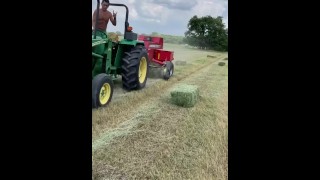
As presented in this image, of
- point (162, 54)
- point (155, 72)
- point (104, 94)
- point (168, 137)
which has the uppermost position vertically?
point (162, 54)

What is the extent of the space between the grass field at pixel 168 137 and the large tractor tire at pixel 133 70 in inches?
25.8

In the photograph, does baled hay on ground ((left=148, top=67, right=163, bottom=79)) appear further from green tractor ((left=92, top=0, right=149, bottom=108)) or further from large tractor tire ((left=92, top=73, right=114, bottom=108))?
large tractor tire ((left=92, top=73, right=114, bottom=108))

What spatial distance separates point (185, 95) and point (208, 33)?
0.51 meters

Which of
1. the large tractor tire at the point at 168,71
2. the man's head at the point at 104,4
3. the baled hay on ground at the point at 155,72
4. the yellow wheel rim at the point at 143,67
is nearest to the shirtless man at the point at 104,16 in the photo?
A: the man's head at the point at 104,4

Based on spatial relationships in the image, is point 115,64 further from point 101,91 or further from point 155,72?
point 101,91

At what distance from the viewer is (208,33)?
2139mm

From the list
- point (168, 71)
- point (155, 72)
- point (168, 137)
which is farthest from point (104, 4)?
point (155, 72)

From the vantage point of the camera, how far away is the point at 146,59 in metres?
4.05

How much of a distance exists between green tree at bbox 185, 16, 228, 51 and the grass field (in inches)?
2.6

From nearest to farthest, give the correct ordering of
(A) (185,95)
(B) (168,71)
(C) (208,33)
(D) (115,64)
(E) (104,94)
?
(C) (208,33), (A) (185,95), (E) (104,94), (B) (168,71), (D) (115,64)

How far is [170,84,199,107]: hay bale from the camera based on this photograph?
8.05 ft
